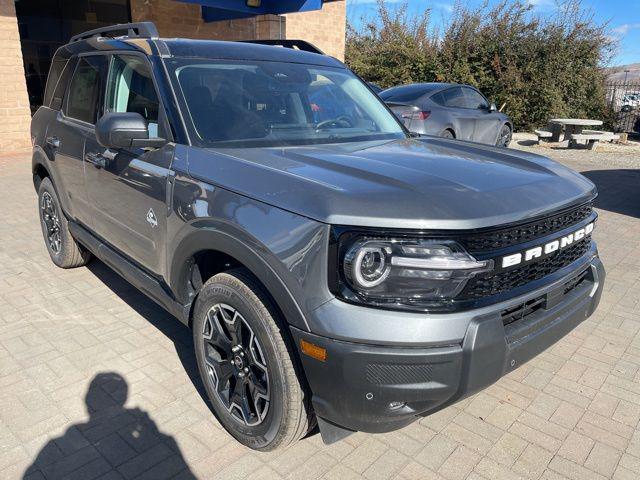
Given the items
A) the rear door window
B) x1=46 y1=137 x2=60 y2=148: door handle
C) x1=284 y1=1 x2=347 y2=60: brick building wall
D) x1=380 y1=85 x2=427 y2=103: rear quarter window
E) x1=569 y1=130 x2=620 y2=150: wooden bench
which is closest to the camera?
the rear door window

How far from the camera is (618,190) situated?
9031 mm

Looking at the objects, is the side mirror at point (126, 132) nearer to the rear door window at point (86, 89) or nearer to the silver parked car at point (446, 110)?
the rear door window at point (86, 89)

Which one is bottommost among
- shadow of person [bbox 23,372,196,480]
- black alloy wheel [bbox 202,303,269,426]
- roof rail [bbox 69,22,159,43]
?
shadow of person [bbox 23,372,196,480]

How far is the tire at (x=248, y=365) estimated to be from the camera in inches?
88.5

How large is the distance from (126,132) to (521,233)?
205cm

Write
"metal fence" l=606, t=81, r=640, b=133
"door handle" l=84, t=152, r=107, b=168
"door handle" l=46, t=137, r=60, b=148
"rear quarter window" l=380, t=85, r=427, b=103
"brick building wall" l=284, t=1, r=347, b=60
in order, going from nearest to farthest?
"door handle" l=84, t=152, r=107, b=168 → "door handle" l=46, t=137, r=60, b=148 → "rear quarter window" l=380, t=85, r=427, b=103 → "brick building wall" l=284, t=1, r=347, b=60 → "metal fence" l=606, t=81, r=640, b=133

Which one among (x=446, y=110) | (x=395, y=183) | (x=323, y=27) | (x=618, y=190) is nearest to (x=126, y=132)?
(x=395, y=183)

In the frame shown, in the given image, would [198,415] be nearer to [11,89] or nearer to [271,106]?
[271,106]

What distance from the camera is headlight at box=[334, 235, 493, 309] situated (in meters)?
2.00

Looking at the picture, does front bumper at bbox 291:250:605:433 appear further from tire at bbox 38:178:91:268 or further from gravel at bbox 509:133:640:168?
gravel at bbox 509:133:640:168

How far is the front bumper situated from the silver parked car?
735cm

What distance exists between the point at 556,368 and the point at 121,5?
1649 cm

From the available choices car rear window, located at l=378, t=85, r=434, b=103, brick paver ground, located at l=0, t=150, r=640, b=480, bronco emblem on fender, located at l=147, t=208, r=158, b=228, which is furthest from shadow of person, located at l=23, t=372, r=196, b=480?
car rear window, located at l=378, t=85, r=434, b=103

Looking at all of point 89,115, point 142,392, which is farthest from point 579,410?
point 89,115
